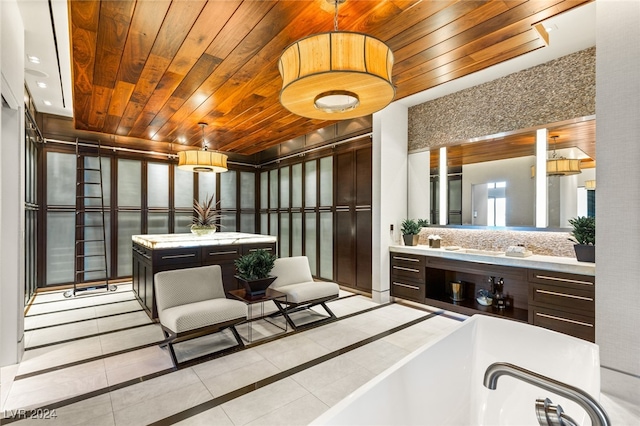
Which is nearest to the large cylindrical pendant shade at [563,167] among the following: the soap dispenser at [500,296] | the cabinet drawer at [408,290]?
the soap dispenser at [500,296]

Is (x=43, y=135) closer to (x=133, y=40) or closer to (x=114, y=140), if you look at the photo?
(x=114, y=140)

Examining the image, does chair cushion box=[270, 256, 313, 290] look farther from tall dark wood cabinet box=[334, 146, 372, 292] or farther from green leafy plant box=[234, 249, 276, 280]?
tall dark wood cabinet box=[334, 146, 372, 292]

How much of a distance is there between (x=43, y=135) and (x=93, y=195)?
3.99 feet

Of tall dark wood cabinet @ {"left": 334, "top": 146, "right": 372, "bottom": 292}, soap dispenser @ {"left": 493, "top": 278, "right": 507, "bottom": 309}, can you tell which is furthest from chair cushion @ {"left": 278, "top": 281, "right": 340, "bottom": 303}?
soap dispenser @ {"left": 493, "top": 278, "right": 507, "bottom": 309}

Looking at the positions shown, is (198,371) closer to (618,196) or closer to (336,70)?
(336,70)

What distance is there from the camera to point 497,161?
4.04m

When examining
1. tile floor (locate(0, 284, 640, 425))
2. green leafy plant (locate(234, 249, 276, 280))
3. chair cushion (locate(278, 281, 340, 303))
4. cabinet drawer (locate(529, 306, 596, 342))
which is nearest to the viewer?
tile floor (locate(0, 284, 640, 425))

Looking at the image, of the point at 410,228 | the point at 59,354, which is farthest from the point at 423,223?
the point at 59,354

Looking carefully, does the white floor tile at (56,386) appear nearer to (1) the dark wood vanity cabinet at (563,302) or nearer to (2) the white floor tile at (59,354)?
(2) the white floor tile at (59,354)

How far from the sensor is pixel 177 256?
374 cm

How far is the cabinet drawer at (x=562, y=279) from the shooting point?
2875mm

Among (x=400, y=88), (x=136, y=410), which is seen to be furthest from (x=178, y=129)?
(x=136, y=410)

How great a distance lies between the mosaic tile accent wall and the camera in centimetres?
321

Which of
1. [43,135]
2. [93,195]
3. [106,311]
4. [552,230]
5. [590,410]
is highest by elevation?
[43,135]
